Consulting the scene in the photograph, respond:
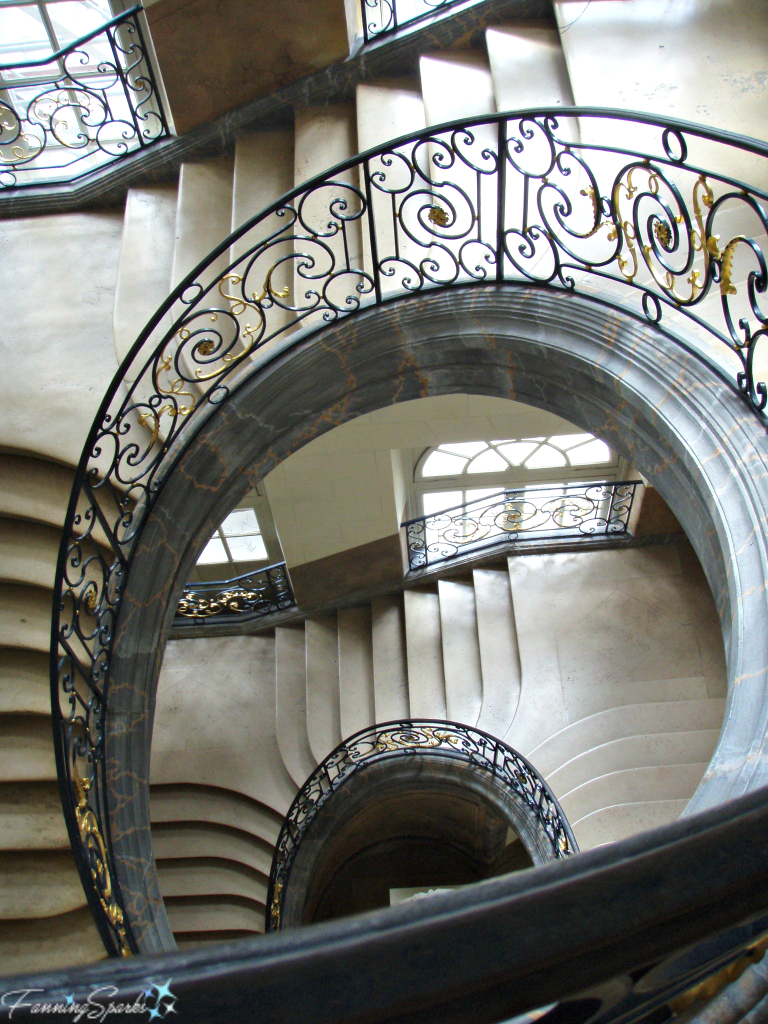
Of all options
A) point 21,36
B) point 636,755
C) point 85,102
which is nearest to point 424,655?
point 636,755

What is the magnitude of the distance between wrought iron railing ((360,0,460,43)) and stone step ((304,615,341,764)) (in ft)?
18.4

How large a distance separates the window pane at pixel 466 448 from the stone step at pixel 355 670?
2.00 m

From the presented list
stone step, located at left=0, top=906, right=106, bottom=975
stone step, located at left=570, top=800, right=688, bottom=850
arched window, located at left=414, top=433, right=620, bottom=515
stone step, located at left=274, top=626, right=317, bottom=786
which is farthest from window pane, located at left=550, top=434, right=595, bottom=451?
stone step, located at left=0, top=906, right=106, bottom=975

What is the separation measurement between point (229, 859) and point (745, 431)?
6.04 m

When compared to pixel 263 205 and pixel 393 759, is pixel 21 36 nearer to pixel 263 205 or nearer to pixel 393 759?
pixel 263 205

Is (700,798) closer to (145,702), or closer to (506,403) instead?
(145,702)

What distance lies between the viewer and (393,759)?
813 cm

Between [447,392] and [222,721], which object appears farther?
[222,721]

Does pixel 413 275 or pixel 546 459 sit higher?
pixel 546 459

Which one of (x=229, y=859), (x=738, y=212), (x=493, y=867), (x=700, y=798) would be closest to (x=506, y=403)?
(x=738, y=212)

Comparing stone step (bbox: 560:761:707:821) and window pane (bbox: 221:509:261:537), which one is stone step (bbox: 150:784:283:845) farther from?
window pane (bbox: 221:509:261:537)

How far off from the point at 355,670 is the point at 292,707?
2.54 ft

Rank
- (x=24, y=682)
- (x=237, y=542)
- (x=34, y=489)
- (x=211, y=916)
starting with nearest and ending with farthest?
(x=24, y=682), (x=34, y=489), (x=211, y=916), (x=237, y=542)

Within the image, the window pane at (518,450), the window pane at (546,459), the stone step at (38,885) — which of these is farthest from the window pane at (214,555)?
the stone step at (38,885)
